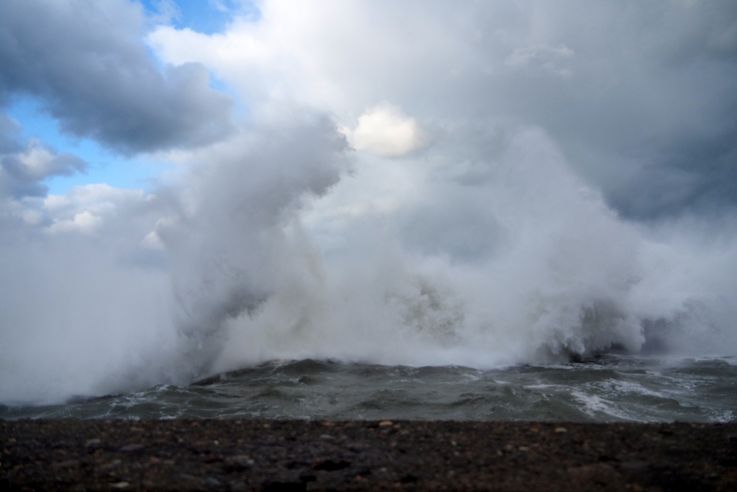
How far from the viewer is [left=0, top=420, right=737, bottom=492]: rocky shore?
13.9ft

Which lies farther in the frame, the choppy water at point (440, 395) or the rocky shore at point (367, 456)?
the choppy water at point (440, 395)

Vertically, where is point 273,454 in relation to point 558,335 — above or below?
below

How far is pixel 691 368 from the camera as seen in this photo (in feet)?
53.5

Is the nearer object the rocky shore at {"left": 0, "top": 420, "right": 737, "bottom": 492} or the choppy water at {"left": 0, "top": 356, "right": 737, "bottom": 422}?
the rocky shore at {"left": 0, "top": 420, "right": 737, "bottom": 492}

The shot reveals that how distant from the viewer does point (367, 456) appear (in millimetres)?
4902

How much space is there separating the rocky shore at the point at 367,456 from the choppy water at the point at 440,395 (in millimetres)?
3916

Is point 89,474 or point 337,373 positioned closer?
point 89,474

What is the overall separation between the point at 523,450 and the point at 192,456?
3104 millimetres

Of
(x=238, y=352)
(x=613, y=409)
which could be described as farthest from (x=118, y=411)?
(x=613, y=409)

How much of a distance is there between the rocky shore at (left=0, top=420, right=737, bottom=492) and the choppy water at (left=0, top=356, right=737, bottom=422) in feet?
12.8

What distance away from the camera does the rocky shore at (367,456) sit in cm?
423

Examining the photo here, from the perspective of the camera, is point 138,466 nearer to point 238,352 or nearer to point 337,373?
point 337,373

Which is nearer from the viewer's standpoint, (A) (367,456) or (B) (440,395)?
(A) (367,456)

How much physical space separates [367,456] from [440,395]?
24.4 feet
